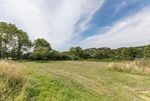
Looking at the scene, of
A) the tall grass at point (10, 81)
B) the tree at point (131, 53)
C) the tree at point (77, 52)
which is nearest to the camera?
the tall grass at point (10, 81)

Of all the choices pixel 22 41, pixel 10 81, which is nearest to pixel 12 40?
pixel 22 41

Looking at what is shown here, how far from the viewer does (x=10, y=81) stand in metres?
8.36

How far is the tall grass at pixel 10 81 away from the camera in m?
7.34

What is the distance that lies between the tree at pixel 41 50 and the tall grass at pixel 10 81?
36.2 meters

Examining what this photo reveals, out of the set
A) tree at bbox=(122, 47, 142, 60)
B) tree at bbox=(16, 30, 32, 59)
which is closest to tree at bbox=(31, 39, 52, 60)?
tree at bbox=(16, 30, 32, 59)

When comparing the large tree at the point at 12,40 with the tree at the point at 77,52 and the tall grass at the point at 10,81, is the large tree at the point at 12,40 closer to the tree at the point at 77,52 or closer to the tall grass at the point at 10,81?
the tree at the point at 77,52

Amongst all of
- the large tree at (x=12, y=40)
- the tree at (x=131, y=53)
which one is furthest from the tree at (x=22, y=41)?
the tree at (x=131, y=53)

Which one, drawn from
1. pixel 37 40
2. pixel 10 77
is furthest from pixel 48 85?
pixel 37 40

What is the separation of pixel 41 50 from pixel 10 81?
37.9m

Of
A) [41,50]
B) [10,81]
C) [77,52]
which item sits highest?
[77,52]

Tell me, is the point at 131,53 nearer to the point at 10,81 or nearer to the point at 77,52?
the point at 77,52

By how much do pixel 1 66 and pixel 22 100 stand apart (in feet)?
6.95

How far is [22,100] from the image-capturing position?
7.46 meters

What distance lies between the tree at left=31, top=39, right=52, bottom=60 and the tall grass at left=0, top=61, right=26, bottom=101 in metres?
36.2
